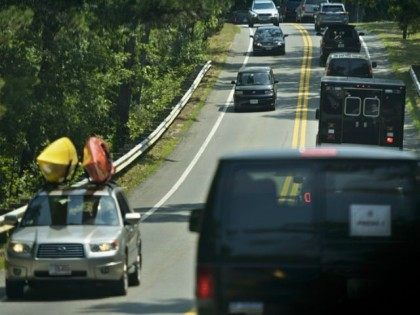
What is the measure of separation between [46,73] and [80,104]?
5.54 ft

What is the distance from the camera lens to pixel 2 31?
32.4 m

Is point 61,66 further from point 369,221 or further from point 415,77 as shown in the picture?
point 369,221

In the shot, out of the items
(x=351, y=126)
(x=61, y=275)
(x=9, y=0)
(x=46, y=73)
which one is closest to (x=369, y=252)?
(x=61, y=275)

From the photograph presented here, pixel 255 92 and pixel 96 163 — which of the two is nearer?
pixel 96 163

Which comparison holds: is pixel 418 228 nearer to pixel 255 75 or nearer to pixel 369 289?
pixel 369 289

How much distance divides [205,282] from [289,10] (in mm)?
90627

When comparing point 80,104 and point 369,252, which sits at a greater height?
point 369,252

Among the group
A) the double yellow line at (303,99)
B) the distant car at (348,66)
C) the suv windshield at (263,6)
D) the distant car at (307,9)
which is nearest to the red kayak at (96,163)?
the double yellow line at (303,99)

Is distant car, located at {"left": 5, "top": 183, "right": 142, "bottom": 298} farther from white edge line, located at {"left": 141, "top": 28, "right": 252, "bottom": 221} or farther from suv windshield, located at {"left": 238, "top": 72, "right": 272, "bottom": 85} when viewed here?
suv windshield, located at {"left": 238, "top": 72, "right": 272, "bottom": 85}

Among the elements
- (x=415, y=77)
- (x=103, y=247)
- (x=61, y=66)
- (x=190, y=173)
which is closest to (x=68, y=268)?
(x=103, y=247)

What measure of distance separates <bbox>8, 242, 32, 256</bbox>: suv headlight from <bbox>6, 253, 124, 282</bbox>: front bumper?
113mm

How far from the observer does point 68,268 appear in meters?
18.4

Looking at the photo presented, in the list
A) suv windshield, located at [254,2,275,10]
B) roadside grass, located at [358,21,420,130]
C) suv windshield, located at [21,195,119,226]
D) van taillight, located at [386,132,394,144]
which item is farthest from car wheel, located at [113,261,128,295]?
suv windshield, located at [254,2,275,10]

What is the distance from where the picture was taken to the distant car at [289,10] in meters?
98.9
